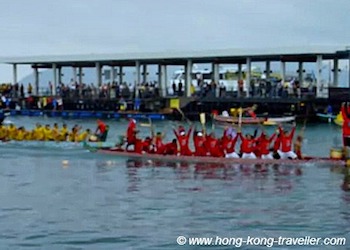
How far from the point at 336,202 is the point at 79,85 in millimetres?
57731

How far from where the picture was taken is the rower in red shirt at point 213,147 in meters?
32.6

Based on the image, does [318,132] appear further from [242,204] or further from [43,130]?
[242,204]

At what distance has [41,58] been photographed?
83188mm

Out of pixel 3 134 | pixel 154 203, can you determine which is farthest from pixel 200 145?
pixel 3 134

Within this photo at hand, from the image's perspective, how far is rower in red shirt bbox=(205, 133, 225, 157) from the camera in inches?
1285

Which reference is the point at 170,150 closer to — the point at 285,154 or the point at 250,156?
the point at 250,156

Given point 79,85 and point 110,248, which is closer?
point 110,248

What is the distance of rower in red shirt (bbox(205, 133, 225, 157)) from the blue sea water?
2.11 ft

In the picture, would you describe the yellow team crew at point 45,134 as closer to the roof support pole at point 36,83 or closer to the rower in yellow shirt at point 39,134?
the rower in yellow shirt at point 39,134

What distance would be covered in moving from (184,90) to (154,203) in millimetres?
50154

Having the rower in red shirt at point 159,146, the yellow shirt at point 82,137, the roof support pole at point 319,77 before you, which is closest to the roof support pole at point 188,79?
the roof support pole at point 319,77

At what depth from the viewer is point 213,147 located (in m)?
32.8

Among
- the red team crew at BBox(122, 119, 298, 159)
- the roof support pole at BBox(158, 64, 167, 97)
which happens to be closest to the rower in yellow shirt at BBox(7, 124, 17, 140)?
the red team crew at BBox(122, 119, 298, 159)

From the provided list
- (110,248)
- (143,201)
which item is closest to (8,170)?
(143,201)
